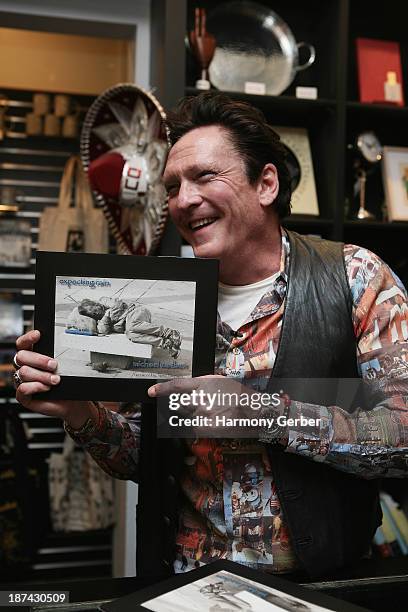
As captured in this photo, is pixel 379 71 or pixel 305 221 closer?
pixel 305 221

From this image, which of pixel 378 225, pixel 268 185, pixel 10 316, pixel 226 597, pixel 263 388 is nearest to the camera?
pixel 226 597

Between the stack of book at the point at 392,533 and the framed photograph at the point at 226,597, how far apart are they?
1.59 meters

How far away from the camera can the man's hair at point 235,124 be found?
1.14 metres

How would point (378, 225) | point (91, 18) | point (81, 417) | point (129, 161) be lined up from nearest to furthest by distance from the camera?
point (81, 417), point (129, 161), point (378, 225), point (91, 18)

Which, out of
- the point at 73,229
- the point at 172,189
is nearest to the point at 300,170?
the point at 73,229

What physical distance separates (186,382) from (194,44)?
5.50 ft

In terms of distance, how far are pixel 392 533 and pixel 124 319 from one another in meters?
1.73

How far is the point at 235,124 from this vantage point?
1.14 m

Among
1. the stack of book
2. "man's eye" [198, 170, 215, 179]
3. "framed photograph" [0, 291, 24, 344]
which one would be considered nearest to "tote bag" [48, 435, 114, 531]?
"framed photograph" [0, 291, 24, 344]

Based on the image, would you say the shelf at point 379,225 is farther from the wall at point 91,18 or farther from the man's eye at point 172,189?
the man's eye at point 172,189

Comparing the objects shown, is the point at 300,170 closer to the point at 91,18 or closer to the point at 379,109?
the point at 379,109

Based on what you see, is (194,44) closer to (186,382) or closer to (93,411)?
(93,411)

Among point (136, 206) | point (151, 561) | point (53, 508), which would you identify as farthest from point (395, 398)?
point (53, 508)

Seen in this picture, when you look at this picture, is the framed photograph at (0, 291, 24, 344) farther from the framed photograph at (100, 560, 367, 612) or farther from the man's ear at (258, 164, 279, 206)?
the framed photograph at (100, 560, 367, 612)
